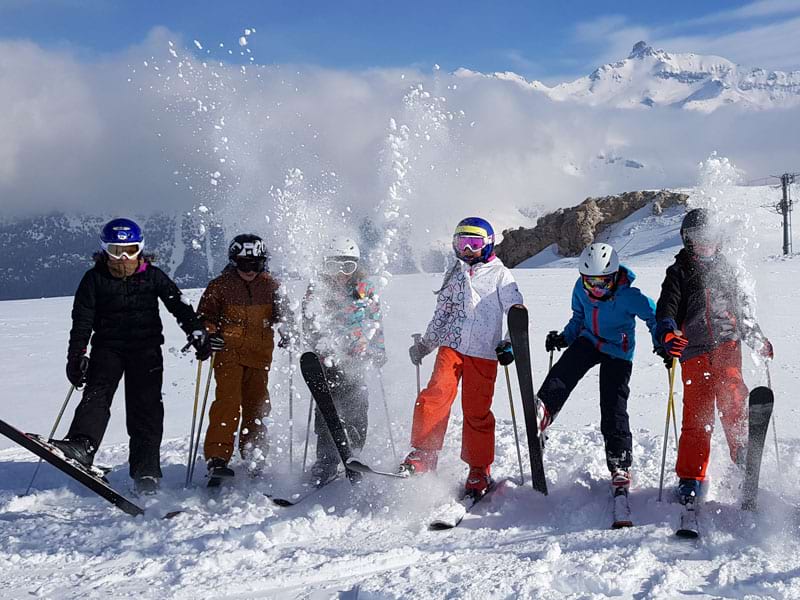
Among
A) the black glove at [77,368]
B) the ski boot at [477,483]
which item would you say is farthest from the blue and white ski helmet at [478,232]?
the black glove at [77,368]

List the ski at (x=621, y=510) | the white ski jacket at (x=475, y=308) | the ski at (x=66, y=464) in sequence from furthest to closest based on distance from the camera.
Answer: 1. the white ski jacket at (x=475, y=308)
2. the ski at (x=621, y=510)
3. the ski at (x=66, y=464)

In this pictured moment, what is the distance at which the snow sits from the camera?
3.35 metres

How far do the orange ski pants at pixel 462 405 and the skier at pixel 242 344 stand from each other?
1.37 m

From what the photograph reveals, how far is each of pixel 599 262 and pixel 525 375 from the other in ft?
3.14

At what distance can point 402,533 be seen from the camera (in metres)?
4.05

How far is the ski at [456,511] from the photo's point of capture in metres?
4.10

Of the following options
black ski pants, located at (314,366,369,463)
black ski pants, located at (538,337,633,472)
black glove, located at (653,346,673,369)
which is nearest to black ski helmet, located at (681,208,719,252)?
black glove, located at (653,346,673,369)

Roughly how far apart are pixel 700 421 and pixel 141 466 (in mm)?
3911

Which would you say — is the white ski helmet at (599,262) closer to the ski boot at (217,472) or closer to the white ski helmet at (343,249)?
the white ski helmet at (343,249)

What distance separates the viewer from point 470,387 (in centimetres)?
466

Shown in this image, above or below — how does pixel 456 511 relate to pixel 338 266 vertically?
below

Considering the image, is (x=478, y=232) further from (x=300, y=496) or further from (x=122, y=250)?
(x=122, y=250)

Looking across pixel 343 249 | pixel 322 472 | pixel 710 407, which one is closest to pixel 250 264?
pixel 343 249

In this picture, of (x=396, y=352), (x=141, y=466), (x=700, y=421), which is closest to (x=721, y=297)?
(x=700, y=421)
